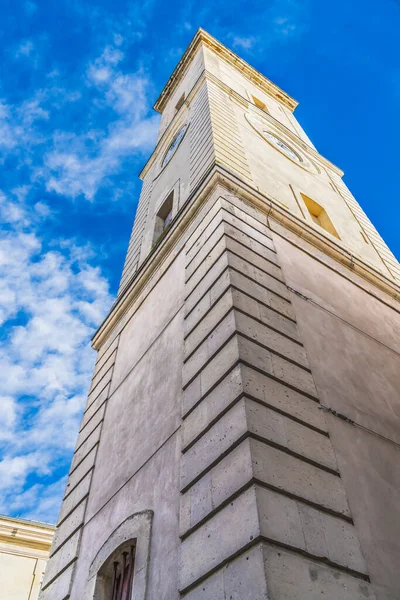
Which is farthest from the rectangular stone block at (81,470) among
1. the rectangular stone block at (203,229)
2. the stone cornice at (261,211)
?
the rectangular stone block at (203,229)

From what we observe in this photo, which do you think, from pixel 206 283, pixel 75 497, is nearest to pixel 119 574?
pixel 75 497

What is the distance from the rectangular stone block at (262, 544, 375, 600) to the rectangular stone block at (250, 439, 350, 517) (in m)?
0.56

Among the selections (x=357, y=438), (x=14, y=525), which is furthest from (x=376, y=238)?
(x=14, y=525)

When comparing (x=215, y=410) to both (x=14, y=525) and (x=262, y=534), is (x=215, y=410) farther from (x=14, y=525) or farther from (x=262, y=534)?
(x=14, y=525)

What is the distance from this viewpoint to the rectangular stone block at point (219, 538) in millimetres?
3850

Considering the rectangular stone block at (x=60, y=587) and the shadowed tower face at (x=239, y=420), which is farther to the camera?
the rectangular stone block at (x=60, y=587)

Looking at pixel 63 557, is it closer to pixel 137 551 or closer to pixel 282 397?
pixel 137 551

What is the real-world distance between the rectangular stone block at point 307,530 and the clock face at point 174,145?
12.6 meters

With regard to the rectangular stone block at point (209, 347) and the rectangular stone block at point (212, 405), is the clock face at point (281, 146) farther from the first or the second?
the rectangular stone block at point (212, 405)

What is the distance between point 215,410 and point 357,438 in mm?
1755

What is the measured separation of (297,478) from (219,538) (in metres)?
0.87

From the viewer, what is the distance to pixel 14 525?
674 inches

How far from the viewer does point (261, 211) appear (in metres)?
8.77

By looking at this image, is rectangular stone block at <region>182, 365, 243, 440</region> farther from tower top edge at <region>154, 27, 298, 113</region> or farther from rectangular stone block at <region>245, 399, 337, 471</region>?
tower top edge at <region>154, 27, 298, 113</region>
